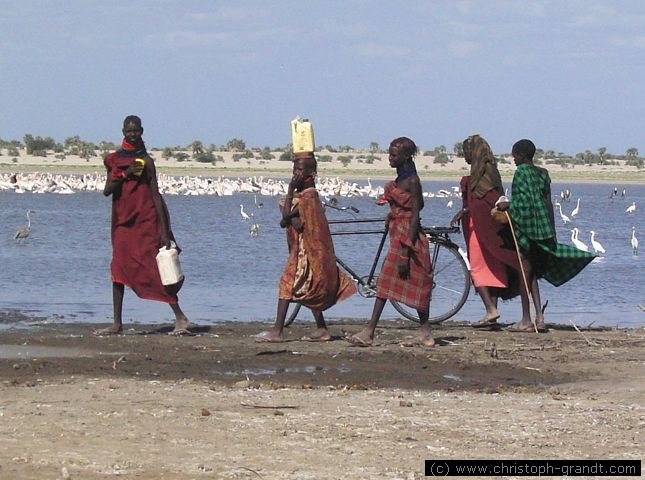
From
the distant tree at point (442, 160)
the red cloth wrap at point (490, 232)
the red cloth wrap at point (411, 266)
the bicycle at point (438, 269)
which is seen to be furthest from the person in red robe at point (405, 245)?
the distant tree at point (442, 160)

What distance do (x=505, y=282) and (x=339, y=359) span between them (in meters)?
2.60

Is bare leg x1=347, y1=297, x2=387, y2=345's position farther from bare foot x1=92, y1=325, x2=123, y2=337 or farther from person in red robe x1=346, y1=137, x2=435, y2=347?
bare foot x1=92, y1=325, x2=123, y2=337

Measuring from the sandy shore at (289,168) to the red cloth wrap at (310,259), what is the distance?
195 feet

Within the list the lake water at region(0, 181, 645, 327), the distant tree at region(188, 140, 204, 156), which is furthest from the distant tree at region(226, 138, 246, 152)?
the lake water at region(0, 181, 645, 327)

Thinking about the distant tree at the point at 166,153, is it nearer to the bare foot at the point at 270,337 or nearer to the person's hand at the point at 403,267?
the bare foot at the point at 270,337

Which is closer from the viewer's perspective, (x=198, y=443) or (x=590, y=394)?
(x=198, y=443)

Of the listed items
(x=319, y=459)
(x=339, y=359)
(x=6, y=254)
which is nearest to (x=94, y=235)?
(x=6, y=254)

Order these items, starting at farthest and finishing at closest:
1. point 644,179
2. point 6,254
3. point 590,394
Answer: point 644,179, point 6,254, point 590,394

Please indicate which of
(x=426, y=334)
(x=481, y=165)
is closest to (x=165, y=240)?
(x=426, y=334)

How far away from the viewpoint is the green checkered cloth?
449 inches

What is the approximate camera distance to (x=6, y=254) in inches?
818

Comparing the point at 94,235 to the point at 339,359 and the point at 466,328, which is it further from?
the point at 339,359

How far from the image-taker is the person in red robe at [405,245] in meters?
9.95

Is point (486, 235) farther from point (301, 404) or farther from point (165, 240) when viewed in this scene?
point (301, 404)
